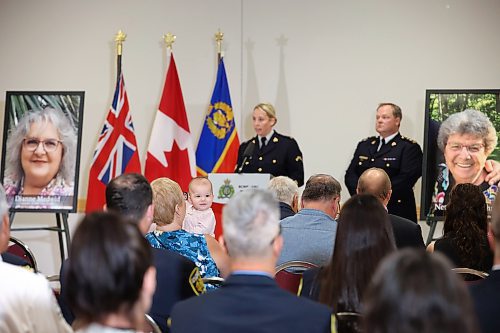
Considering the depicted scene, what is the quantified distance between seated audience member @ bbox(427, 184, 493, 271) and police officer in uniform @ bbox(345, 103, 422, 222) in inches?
110

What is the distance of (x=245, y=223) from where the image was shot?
86.4 inches

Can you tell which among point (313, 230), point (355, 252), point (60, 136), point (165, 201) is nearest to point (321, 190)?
point (313, 230)

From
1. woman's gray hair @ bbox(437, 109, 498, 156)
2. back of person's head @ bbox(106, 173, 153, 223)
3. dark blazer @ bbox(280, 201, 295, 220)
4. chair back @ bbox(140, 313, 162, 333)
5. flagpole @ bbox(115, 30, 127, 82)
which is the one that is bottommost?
chair back @ bbox(140, 313, 162, 333)

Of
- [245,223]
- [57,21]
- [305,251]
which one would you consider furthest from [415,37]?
[245,223]

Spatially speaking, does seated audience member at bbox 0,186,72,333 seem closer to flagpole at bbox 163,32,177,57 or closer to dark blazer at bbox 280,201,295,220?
dark blazer at bbox 280,201,295,220

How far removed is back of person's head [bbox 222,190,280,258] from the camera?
86.0 inches

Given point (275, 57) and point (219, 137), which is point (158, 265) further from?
point (275, 57)

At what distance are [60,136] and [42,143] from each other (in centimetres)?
17

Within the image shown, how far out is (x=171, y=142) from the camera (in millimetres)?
7688

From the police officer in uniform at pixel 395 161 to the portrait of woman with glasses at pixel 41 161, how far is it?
2.59 meters

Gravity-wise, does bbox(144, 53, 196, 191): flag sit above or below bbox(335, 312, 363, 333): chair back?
above

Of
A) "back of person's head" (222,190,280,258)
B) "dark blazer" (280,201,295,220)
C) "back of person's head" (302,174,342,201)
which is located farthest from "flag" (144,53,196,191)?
"back of person's head" (222,190,280,258)

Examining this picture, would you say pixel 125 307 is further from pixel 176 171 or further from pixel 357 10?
pixel 357 10

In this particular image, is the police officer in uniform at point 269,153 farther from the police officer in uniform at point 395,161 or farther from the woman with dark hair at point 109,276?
the woman with dark hair at point 109,276
